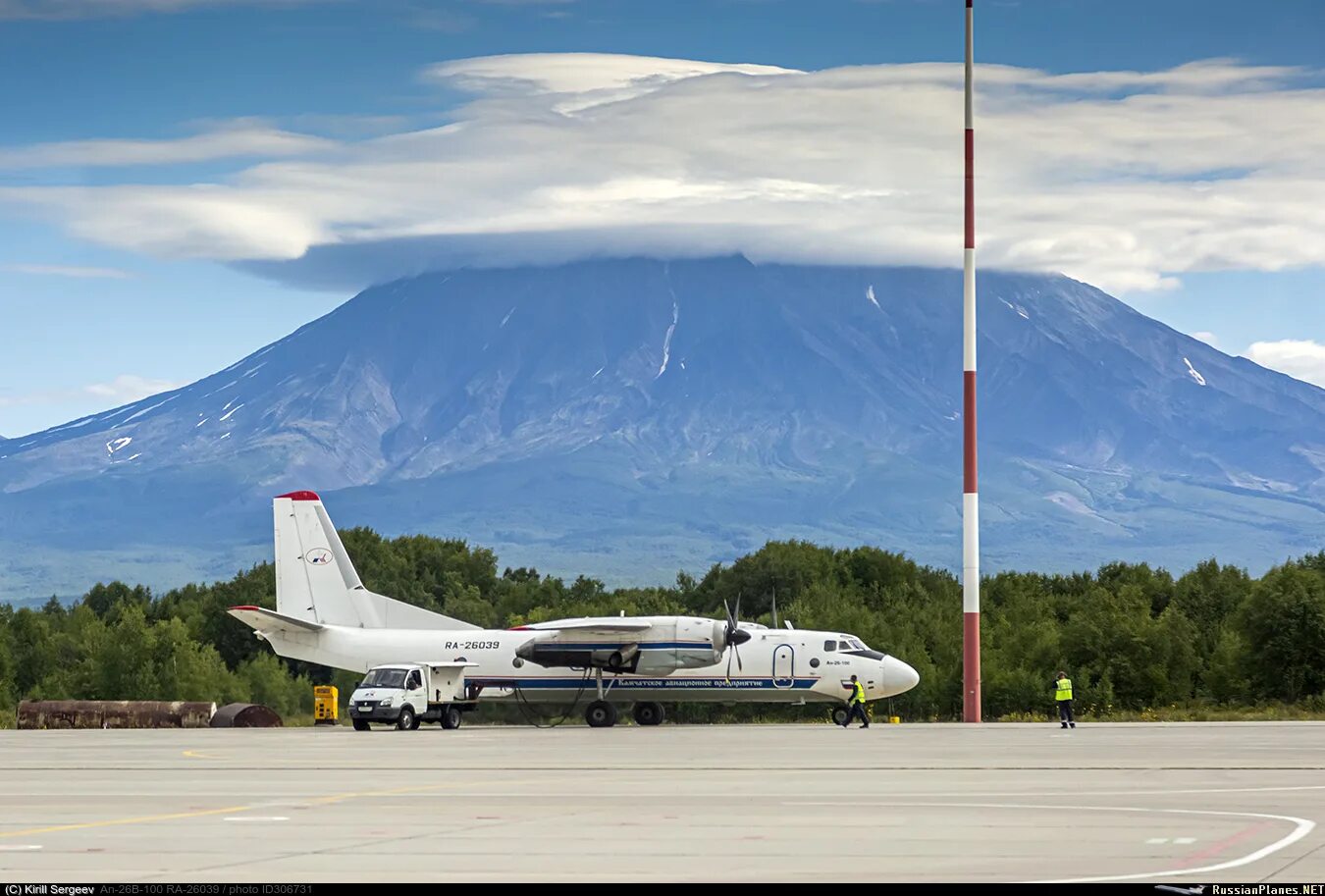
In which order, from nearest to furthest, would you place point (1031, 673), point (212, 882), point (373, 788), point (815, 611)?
point (212, 882) → point (373, 788) → point (1031, 673) → point (815, 611)

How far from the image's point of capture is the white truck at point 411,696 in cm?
5416

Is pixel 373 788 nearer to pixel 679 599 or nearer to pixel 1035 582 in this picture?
pixel 1035 582

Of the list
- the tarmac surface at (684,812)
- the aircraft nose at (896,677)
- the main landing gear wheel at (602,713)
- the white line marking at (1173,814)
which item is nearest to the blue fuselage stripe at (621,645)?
the main landing gear wheel at (602,713)

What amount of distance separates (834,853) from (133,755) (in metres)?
24.8

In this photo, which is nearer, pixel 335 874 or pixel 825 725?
pixel 335 874

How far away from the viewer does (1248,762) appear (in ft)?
104

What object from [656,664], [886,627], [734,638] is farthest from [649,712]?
[886,627]

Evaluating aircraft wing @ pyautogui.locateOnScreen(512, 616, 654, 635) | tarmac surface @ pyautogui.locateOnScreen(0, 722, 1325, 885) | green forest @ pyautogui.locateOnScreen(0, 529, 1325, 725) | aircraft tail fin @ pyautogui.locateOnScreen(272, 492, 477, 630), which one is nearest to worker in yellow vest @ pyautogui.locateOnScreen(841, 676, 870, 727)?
aircraft wing @ pyautogui.locateOnScreen(512, 616, 654, 635)

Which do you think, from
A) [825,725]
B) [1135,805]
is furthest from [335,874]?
[825,725]

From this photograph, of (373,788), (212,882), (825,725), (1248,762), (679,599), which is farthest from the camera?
(679,599)

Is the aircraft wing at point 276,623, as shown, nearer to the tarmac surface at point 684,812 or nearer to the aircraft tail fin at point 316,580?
the aircraft tail fin at point 316,580

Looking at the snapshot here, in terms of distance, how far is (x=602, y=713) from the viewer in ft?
191

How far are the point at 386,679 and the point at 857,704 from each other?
13.7m

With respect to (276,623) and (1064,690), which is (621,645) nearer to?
(276,623)
